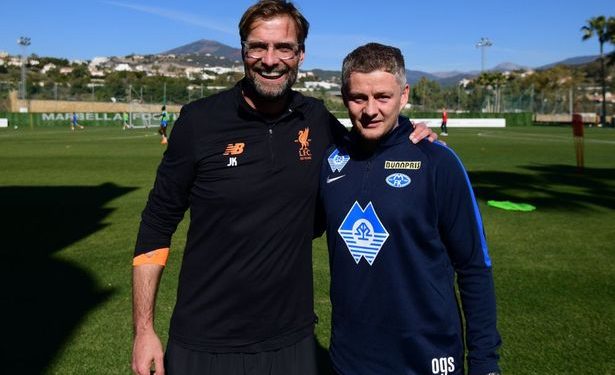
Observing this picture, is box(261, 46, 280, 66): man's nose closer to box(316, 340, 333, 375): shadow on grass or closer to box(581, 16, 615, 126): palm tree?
box(316, 340, 333, 375): shadow on grass

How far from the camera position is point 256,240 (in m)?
2.94

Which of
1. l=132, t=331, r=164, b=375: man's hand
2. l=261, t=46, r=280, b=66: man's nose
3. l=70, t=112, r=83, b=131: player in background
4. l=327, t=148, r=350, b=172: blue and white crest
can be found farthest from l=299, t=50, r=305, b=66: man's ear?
l=70, t=112, r=83, b=131: player in background

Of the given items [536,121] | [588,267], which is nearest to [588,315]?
[588,267]

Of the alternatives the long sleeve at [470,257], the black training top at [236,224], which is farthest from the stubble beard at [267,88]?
the long sleeve at [470,257]

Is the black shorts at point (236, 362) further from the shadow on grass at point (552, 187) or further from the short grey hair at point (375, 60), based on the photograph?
the shadow on grass at point (552, 187)

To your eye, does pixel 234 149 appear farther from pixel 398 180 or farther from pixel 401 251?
pixel 401 251

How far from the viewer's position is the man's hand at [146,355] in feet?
9.87

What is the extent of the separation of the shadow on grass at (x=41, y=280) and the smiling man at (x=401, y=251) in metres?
3.62

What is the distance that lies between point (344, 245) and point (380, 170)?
1.27 feet

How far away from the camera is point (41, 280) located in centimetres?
772

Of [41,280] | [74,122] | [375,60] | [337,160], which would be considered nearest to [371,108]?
[375,60]

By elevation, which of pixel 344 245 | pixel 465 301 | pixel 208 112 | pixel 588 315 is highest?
pixel 208 112

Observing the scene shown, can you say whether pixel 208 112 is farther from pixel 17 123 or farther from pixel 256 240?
pixel 17 123

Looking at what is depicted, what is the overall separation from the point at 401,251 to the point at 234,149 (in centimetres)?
96
